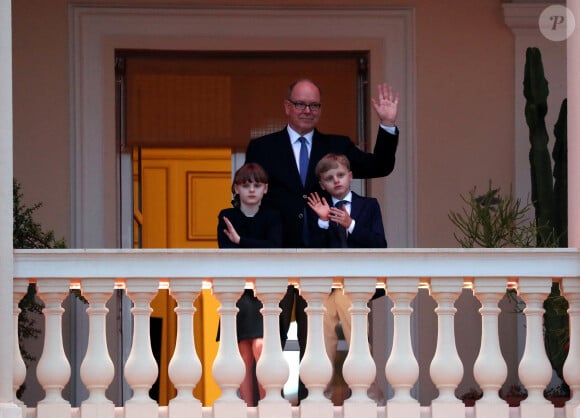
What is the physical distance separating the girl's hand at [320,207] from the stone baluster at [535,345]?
1087 millimetres

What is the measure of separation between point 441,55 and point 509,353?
1.83 meters

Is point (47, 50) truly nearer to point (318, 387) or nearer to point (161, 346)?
point (161, 346)

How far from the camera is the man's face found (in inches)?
342

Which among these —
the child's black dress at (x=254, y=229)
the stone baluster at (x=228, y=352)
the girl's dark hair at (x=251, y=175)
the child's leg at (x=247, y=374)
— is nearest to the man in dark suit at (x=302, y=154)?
the child's black dress at (x=254, y=229)

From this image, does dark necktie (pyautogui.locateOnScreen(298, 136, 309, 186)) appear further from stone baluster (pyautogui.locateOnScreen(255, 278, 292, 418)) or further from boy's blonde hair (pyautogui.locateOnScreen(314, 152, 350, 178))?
stone baluster (pyautogui.locateOnScreen(255, 278, 292, 418))

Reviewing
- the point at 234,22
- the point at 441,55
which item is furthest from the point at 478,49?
the point at 234,22

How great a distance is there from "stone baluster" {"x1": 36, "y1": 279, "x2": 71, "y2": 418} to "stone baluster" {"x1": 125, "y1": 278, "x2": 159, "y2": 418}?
265 mm

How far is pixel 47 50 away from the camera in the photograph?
10.8m

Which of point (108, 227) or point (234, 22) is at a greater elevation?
point (234, 22)

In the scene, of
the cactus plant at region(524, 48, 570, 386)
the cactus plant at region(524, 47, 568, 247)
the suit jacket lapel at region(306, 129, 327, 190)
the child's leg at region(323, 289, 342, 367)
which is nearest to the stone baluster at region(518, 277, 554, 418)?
the child's leg at region(323, 289, 342, 367)

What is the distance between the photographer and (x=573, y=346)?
7.53 metres

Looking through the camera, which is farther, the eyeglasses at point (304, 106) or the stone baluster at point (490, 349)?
the eyeglasses at point (304, 106)

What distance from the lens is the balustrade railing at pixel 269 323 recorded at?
7375mm

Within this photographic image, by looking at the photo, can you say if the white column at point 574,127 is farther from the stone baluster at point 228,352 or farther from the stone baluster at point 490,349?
the stone baluster at point 228,352
